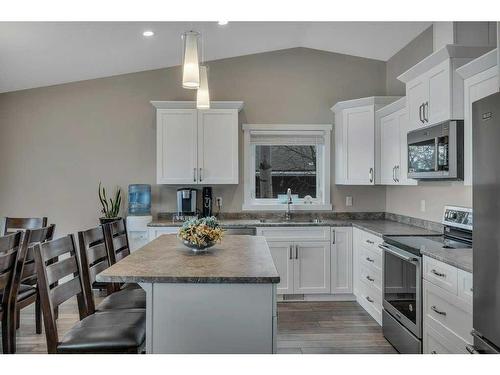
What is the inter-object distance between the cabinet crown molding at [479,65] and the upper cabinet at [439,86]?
11 cm

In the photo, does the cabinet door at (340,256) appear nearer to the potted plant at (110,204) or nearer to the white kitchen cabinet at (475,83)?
the white kitchen cabinet at (475,83)

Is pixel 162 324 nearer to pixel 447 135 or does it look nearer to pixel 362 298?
pixel 447 135

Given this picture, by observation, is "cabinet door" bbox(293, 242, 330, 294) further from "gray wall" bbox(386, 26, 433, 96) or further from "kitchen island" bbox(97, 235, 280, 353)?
"kitchen island" bbox(97, 235, 280, 353)

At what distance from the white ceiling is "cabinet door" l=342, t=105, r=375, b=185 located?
0.81 m

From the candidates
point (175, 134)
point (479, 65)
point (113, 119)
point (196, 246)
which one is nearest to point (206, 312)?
point (196, 246)

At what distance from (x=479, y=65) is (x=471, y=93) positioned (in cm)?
22

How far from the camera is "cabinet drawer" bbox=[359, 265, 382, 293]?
11.6 ft

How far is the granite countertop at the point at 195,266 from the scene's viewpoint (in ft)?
6.04

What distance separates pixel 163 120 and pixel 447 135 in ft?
9.65

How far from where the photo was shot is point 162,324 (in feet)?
6.15

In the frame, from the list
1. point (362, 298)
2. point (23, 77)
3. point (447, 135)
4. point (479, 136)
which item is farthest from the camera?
point (23, 77)

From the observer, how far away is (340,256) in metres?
4.32

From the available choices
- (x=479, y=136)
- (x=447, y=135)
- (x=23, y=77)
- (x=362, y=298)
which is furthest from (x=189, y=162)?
(x=479, y=136)

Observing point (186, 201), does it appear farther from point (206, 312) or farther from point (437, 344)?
point (437, 344)
